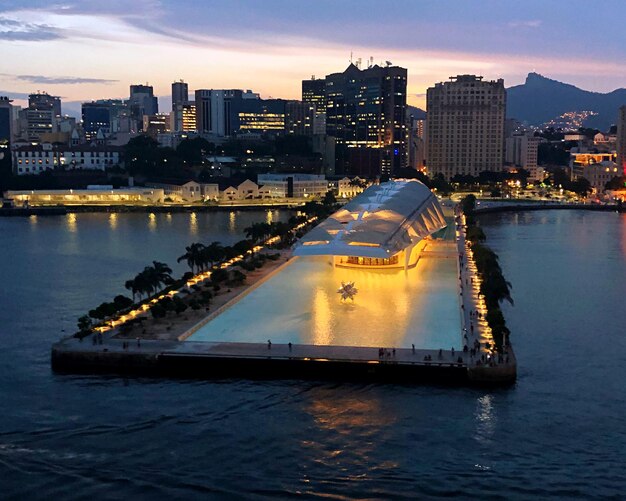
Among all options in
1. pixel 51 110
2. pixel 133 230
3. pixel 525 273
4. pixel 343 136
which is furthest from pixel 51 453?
pixel 51 110

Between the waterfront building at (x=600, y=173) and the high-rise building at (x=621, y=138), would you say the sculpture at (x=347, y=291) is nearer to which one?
the waterfront building at (x=600, y=173)

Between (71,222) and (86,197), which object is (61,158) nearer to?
(86,197)

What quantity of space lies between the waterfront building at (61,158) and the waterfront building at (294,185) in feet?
38.9

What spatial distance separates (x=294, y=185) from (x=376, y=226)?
30.5m

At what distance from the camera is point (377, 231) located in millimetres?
21203

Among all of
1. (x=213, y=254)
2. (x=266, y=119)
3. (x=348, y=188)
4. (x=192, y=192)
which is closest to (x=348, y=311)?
(x=213, y=254)

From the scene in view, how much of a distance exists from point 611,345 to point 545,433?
505cm

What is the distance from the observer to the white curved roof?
1978 centimetres

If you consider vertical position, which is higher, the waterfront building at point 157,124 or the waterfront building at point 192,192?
the waterfront building at point 157,124

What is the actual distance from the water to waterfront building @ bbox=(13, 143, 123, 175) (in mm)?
42529

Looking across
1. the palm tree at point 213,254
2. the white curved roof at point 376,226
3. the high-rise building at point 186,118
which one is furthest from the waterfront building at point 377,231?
the high-rise building at point 186,118

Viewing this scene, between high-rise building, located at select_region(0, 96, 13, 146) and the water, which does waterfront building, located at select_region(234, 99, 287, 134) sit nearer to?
high-rise building, located at select_region(0, 96, 13, 146)

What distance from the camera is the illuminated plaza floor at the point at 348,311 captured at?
49.2ft

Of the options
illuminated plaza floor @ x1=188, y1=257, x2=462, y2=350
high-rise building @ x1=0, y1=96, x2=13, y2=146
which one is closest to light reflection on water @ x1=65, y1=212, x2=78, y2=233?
illuminated plaza floor @ x1=188, y1=257, x2=462, y2=350
